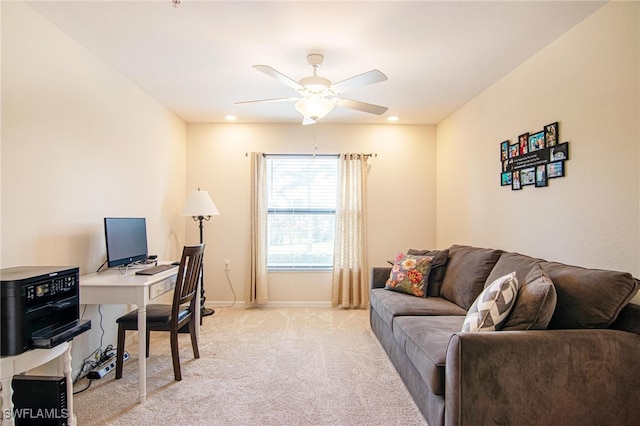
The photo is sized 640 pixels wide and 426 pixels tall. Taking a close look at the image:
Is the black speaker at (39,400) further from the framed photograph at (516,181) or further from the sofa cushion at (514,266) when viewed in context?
the framed photograph at (516,181)

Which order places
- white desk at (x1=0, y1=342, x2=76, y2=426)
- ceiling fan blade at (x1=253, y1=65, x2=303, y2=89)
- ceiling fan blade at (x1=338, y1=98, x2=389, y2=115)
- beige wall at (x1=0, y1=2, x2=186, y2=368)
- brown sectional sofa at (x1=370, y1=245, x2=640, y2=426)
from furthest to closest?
ceiling fan blade at (x1=338, y1=98, x2=389, y2=115) < ceiling fan blade at (x1=253, y1=65, x2=303, y2=89) < beige wall at (x1=0, y1=2, x2=186, y2=368) < brown sectional sofa at (x1=370, y1=245, x2=640, y2=426) < white desk at (x1=0, y1=342, x2=76, y2=426)

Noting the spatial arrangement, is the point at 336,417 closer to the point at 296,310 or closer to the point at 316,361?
the point at 316,361

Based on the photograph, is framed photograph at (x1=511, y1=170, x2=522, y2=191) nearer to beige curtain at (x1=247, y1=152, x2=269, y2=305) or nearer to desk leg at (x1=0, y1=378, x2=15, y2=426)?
beige curtain at (x1=247, y1=152, x2=269, y2=305)

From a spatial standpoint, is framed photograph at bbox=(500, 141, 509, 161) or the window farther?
the window

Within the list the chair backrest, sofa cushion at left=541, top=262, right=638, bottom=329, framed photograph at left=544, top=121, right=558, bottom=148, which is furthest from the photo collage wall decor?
the chair backrest

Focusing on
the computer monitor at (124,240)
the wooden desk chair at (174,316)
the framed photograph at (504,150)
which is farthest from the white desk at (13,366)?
the framed photograph at (504,150)

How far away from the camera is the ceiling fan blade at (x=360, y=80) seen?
2199mm

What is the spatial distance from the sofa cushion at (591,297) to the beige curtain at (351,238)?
2.72 meters

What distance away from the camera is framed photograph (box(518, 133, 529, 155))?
106 inches

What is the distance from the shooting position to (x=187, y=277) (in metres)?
2.63

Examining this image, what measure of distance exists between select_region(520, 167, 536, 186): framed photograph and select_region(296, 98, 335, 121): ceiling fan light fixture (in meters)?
1.63

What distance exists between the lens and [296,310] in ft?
14.4

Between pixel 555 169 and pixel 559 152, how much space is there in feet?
0.39

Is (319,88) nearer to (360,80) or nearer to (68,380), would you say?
(360,80)
